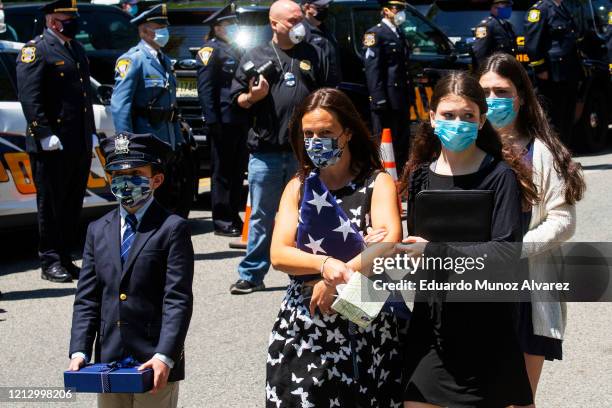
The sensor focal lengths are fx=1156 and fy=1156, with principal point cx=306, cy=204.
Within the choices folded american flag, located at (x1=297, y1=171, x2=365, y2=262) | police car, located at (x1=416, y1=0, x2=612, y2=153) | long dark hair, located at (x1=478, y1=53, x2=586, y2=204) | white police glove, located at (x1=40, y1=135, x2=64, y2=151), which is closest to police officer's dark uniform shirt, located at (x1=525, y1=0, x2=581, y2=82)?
police car, located at (x1=416, y1=0, x2=612, y2=153)

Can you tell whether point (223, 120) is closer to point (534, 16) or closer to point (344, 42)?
point (344, 42)

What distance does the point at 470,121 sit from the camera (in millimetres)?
3734

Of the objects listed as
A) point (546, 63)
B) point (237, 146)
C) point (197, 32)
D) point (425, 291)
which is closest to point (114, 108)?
point (237, 146)

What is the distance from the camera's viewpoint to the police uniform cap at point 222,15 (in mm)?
10291

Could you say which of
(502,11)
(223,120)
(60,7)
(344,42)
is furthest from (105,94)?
(502,11)

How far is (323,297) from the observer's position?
372cm

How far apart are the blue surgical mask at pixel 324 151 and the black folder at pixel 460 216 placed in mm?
498

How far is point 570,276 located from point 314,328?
95cm

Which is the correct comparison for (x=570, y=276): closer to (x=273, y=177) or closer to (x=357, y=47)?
(x=273, y=177)

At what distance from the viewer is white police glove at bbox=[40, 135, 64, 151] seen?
26.9ft

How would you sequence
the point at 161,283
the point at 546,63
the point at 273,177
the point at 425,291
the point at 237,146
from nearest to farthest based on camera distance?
1. the point at 425,291
2. the point at 161,283
3. the point at 273,177
4. the point at 237,146
5. the point at 546,63

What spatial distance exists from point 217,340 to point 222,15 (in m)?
4.46

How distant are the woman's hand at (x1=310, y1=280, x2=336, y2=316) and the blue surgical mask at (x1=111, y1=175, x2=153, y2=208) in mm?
662

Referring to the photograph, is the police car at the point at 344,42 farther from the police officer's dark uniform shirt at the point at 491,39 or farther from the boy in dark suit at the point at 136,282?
the boy in dark suit at the point at 136,282
